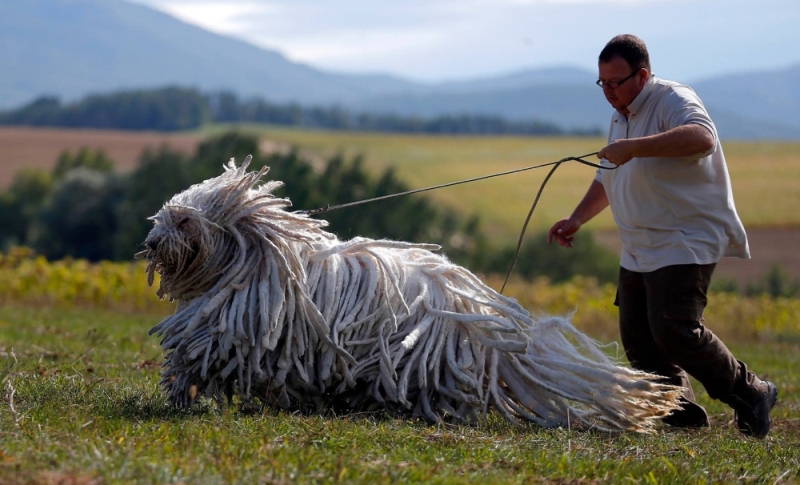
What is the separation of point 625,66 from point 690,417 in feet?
6.69

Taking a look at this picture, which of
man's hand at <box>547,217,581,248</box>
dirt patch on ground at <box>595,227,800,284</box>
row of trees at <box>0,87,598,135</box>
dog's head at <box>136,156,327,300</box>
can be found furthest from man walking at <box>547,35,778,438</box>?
row of trees at <box>0,87,598,135</box>

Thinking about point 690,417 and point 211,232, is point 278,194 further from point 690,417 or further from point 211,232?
point 211,232

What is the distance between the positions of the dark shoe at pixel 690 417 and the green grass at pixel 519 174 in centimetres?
1923

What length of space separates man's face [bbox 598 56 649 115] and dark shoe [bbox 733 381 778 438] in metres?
1.77

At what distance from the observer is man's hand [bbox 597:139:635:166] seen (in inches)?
202

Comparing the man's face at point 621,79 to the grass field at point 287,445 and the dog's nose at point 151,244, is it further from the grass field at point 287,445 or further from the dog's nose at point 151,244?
the dog's nose at point 151,244

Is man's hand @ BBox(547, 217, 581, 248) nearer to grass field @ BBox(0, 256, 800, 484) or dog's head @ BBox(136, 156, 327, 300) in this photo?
grass field @ BBox(0, 256, 800, 484)

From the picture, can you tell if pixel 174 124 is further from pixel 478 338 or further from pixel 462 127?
pixel 478 338

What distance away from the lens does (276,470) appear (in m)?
3.58

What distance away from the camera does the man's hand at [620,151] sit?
5.12 metres

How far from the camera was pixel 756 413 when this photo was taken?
575 centimetres

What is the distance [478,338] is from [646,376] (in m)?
0.91

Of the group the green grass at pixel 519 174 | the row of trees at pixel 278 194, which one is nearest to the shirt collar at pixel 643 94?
the row of trees at pixel 278 194

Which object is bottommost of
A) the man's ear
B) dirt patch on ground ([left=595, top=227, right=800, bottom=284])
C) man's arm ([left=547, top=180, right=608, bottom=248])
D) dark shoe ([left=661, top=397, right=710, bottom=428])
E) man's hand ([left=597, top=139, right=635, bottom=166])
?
dirt patch on ground ([left=595, top=227, right=800, bottom=284])
